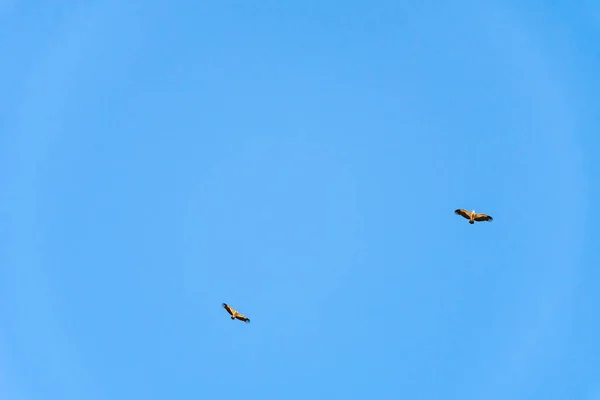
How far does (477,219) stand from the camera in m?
93.9

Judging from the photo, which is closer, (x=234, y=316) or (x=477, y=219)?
(x=477, y=219)

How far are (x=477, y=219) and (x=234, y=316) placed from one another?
36267 millimetres

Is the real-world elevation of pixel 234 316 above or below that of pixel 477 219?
below

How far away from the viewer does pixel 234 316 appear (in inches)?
4176
